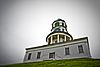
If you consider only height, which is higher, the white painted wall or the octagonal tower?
the octagonal tower

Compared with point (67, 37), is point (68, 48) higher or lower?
lower

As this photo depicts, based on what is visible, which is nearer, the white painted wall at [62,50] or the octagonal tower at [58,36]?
the white painted wall at [62,50]

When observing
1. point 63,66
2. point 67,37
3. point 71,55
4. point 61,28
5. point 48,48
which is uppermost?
point 61,28

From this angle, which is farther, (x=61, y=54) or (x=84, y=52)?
(x=61, y=54)

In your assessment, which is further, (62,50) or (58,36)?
(58,36)

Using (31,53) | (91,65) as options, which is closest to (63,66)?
(91,65)

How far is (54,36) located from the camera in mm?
32438

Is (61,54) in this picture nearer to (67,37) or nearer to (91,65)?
(67,37)

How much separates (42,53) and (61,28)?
10247 millimetres

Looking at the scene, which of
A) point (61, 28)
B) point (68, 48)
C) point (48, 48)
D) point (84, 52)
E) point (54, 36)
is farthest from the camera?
point (61, 28)

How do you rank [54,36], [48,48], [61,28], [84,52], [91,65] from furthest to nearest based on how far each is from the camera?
[61,28] → [54,36] → [48,48] → [84,52] → [91,65]

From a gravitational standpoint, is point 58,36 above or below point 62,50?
above

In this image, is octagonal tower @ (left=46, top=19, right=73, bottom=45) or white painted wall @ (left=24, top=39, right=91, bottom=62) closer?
white painted wall @ (left=24, top=39, right=91, bottom=62)

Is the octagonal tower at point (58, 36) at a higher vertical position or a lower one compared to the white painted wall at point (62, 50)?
higher
